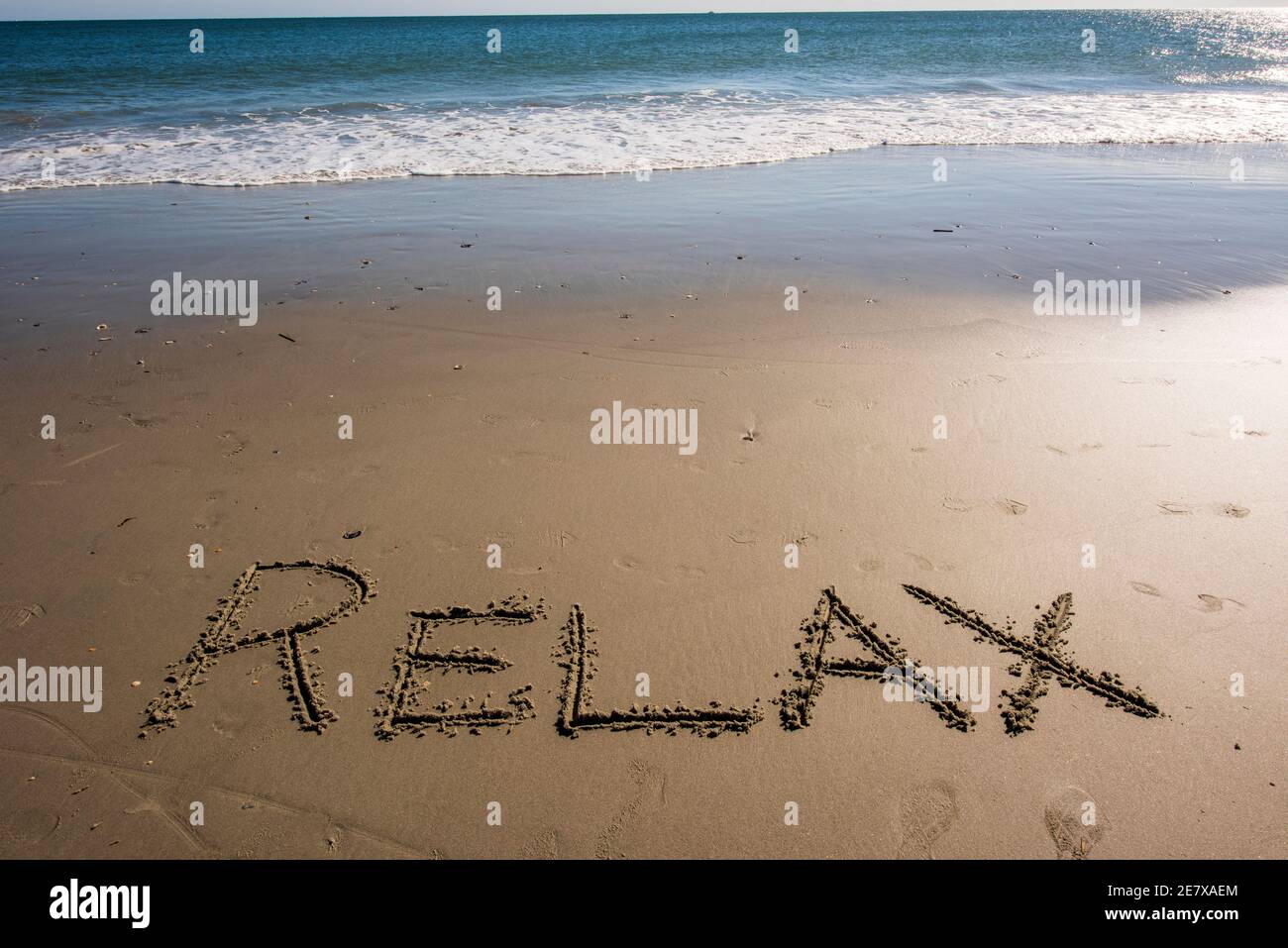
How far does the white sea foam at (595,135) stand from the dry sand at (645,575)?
747 centimetres

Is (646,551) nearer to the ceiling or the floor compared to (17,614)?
nearer to the ceiling

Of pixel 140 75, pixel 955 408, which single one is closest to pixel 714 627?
pixel 955 408

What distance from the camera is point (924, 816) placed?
99.5 inches

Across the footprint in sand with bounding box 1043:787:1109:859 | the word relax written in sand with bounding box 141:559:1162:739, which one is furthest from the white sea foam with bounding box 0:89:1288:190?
the footprint in sand with bounding box 1043:787:1109:859

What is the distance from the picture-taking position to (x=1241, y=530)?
373 centimetres

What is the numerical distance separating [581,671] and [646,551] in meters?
0.82

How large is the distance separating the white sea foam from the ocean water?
0.22 ft

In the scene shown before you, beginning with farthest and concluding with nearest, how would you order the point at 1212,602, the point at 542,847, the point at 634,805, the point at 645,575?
the point at 645,575
the point at 1212,602
the point at 634,805
the point at 542,847

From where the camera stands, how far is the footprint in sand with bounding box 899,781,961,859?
2.45 metres

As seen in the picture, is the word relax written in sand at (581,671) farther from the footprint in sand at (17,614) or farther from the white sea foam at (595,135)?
the white sea foam at (595,135)

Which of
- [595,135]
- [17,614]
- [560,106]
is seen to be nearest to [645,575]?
[17,614]

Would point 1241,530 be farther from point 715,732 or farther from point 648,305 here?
point 648,305

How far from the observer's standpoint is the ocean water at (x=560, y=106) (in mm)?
12594

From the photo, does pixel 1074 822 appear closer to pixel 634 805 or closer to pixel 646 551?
pixel 634 805
